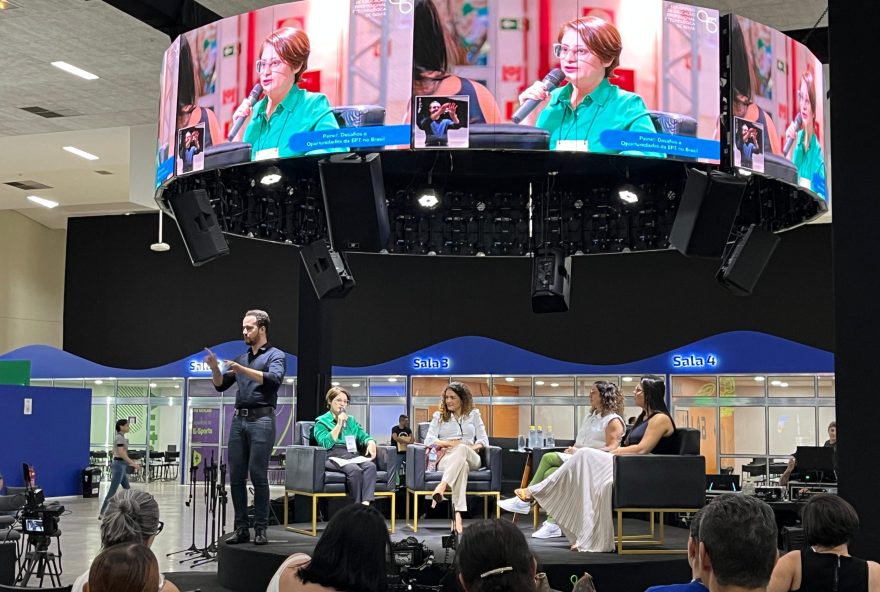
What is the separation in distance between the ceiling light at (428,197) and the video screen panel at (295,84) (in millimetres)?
2262

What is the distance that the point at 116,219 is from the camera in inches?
985

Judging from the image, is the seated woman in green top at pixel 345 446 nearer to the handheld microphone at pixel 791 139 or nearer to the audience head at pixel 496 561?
the handheld microphone at pixel 791 139

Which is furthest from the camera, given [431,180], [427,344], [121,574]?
[427,344]

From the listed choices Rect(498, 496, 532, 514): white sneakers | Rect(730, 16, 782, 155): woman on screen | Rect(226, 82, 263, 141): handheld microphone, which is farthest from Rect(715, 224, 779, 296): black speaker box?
Rect(226, 82, 263, 141): handheld microphone

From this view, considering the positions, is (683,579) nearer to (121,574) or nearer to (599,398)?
(599,398)

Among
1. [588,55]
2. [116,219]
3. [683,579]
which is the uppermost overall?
[116,219]

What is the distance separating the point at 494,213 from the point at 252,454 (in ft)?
13.4

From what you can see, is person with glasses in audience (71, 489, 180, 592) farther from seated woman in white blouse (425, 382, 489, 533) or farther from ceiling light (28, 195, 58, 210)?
ceiling light (28, 195, 58, 210)

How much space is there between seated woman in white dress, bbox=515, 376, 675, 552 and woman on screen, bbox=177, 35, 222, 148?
12.1ft

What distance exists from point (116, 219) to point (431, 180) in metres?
17.4

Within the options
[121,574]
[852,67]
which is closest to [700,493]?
[852,67]
